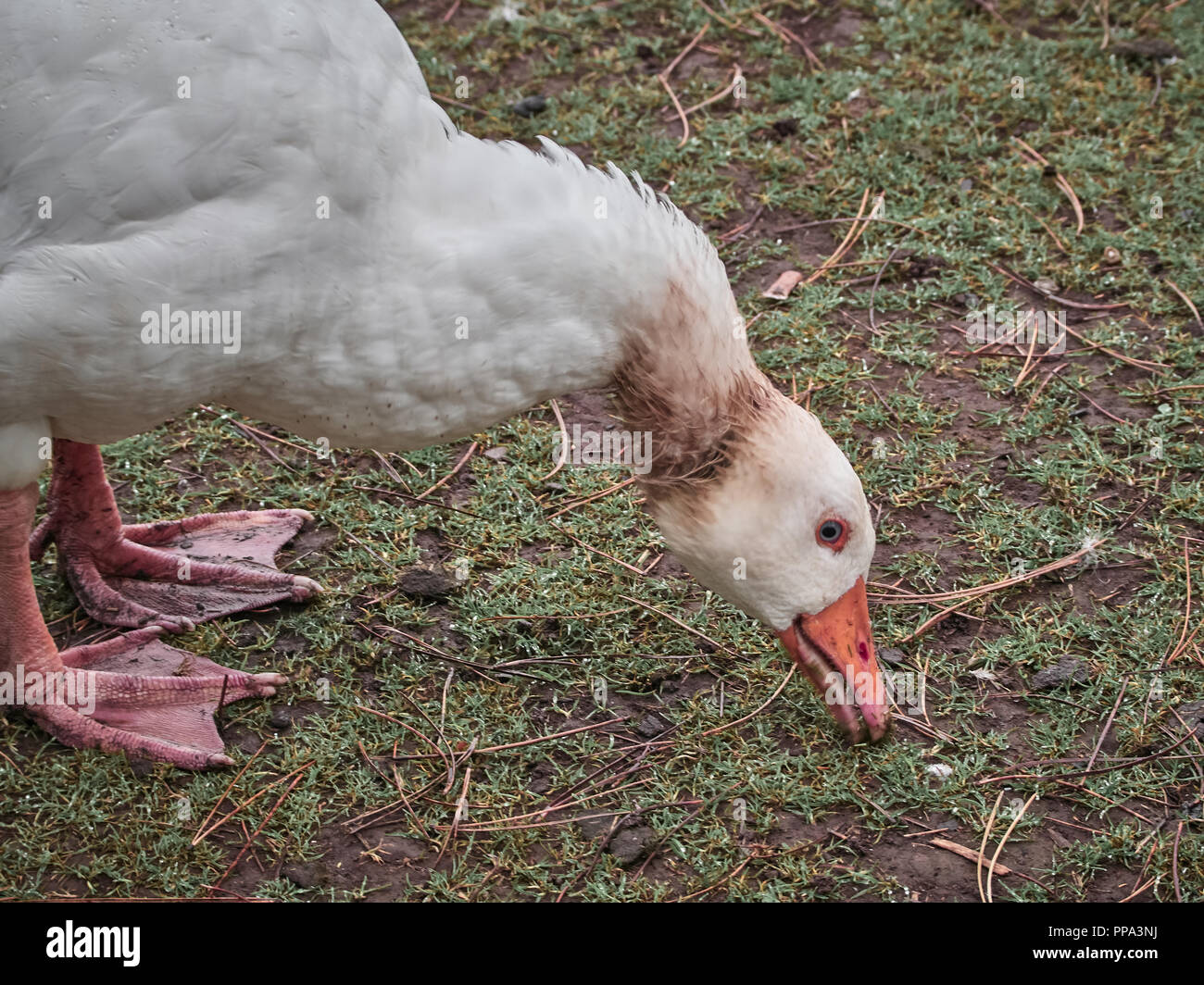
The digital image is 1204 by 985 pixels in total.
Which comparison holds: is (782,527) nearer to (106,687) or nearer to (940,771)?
(940,771)

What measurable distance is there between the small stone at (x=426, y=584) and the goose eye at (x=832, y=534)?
1.50 m

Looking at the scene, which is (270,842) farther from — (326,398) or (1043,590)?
(1043,590)

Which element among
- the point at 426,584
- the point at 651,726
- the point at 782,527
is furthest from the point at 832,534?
the point at 426,584

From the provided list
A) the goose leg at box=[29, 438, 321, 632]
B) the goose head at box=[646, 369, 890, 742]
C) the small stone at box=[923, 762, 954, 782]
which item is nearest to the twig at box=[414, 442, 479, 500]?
the goose leg at box=[29, 438, 321, 632]

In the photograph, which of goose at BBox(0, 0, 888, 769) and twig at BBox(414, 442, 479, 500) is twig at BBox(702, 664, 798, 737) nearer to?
goose at BBox(0, 0, 888, 769)

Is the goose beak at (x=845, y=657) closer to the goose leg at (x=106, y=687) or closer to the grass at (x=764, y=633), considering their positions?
the grass at (x=764, y=633)

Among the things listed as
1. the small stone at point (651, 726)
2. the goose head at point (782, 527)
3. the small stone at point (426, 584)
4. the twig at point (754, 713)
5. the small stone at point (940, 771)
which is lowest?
the small stone at point (426, 584)

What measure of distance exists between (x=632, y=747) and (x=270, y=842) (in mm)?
1079

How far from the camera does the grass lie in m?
3.49

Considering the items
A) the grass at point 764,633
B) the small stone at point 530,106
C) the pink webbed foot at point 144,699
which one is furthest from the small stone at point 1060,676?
the small stone at point 530,106

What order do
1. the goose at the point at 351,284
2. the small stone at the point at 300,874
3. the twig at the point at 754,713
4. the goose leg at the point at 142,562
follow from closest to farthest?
1. the goose at the point at 351,284
2. the small stone at the point at 300,874
3. the twig at the point at 754,713
4. the goose leg at the point at 142,562

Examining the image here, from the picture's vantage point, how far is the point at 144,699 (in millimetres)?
3855

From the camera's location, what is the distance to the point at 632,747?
3.76m

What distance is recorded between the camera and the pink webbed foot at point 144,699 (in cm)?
372
